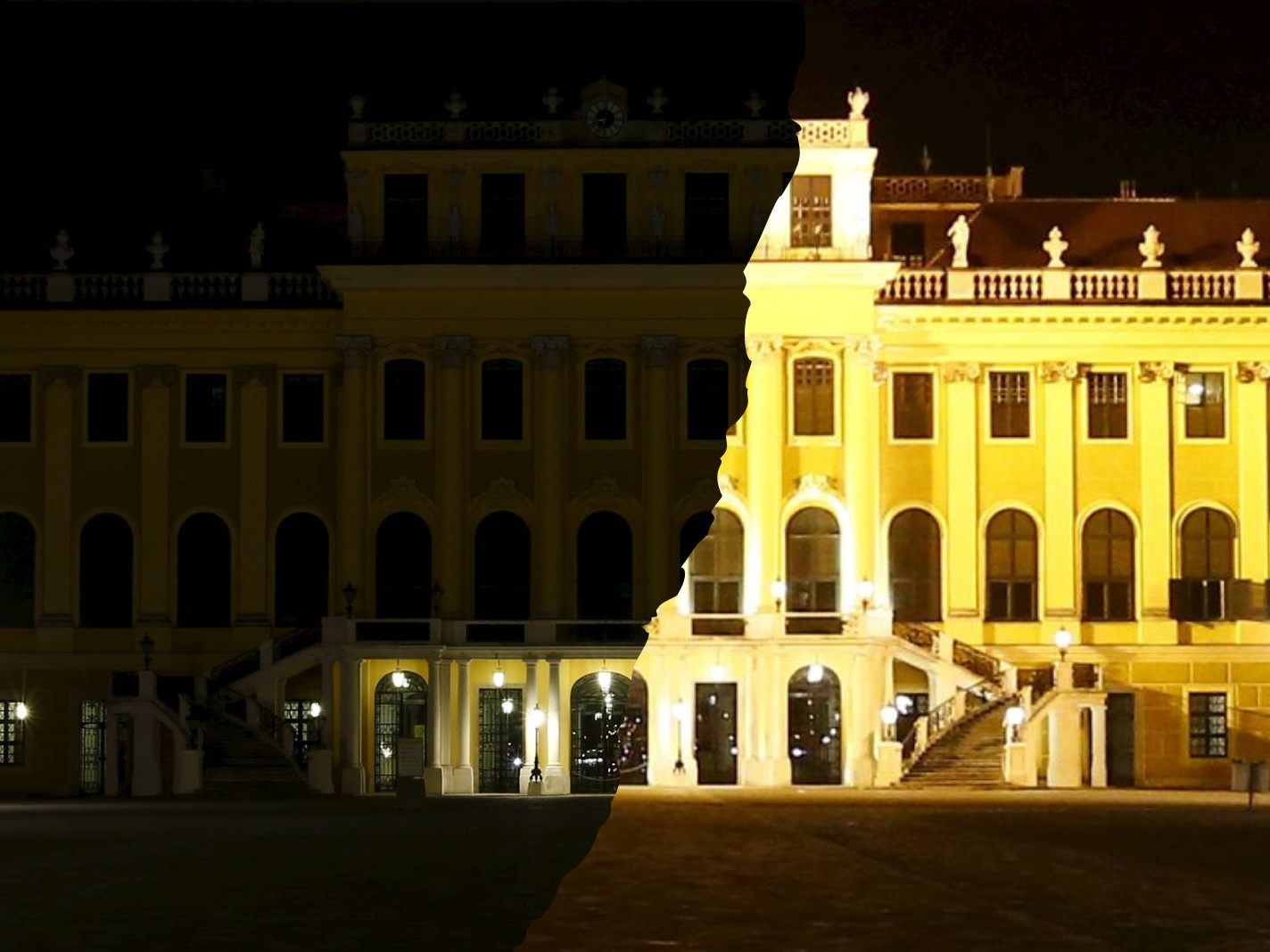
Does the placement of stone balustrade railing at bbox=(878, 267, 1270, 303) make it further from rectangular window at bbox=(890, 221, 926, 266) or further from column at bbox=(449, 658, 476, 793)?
column at bbox=(449, 658, 476, 793)

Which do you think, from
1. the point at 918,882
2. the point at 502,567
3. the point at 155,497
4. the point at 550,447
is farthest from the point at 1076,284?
the point at 918,882

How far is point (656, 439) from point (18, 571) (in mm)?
11637

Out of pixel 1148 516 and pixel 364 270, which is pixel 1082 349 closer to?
pixel 1148 516

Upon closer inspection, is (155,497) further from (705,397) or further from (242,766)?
(705,397)

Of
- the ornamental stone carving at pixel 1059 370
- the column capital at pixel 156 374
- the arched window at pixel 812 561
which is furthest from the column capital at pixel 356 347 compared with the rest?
the ornamental stone carving at pixel 1059 370

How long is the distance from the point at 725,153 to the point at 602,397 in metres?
5.52

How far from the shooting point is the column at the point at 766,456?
51.0m

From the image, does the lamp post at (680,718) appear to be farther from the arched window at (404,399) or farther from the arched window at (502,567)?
the arched window at (404,399)


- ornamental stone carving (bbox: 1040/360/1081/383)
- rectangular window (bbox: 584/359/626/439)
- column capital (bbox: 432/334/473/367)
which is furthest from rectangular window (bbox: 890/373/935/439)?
column capital (bbox: 432/334/473/367)

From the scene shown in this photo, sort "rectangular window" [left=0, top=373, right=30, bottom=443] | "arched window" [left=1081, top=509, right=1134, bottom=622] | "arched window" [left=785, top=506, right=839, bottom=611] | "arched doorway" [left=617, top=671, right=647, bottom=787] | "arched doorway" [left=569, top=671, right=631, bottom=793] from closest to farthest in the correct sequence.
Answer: "arched doorway" [left=569, top=671, right=631, bottom=793] < "arched doorway" [left=617, top=671, right=647, bottom=787] < "arched window" [left=785, top=506, right=839, bottom=611] < "arched window" [left=1081, top=509, right=1134, bottom=622] < "rectangular window" [left=0, top=373, right=30, bottom=443]

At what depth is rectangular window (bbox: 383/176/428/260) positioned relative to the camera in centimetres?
4978

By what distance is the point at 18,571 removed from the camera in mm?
52375

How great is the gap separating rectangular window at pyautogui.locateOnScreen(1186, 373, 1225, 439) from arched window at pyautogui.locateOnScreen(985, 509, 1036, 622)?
334 cm

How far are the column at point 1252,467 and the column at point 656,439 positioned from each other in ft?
32.7
